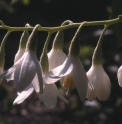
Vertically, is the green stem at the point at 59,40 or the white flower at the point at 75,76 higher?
the green stem at the point at 59,40

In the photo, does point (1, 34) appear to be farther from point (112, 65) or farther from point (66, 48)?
point (112, 65)

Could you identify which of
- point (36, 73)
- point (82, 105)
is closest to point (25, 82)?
point (36, 73)

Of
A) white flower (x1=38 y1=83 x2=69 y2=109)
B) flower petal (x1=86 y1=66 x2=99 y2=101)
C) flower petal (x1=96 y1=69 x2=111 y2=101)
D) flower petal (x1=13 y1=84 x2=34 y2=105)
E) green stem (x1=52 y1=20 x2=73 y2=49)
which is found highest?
green stem (x1=52 y1=20 x2=73 y2=49)

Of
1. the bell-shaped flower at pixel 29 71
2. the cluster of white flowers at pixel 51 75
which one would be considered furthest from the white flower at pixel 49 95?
the bell-shaped flower at pixel 29 71

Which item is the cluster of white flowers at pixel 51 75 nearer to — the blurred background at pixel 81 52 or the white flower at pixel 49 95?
the white flower at pixel 49 95

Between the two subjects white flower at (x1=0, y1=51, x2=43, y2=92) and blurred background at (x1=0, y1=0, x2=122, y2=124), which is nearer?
white flower at (x1=0, y1=51, x2=43, y2=92)

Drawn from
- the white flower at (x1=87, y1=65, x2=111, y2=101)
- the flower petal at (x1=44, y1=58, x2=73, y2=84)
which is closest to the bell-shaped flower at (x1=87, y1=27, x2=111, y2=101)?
the white flower at (x1=87, y1=65, x2=111, y2=101)

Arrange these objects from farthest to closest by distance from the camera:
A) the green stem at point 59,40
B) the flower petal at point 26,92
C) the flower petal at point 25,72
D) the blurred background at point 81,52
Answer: the blurred background at point 81,52 < the green stem at point 59,40 < the flower petal at point 26,92 < the flower petal at point 25,72

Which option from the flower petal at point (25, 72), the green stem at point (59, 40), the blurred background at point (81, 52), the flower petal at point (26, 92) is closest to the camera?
the flower petal at point (25, 72)

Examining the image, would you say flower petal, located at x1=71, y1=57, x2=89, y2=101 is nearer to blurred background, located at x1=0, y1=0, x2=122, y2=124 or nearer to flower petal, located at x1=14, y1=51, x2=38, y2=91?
flower petal, located at x1=14, y1=51, x2=38, y2=91
